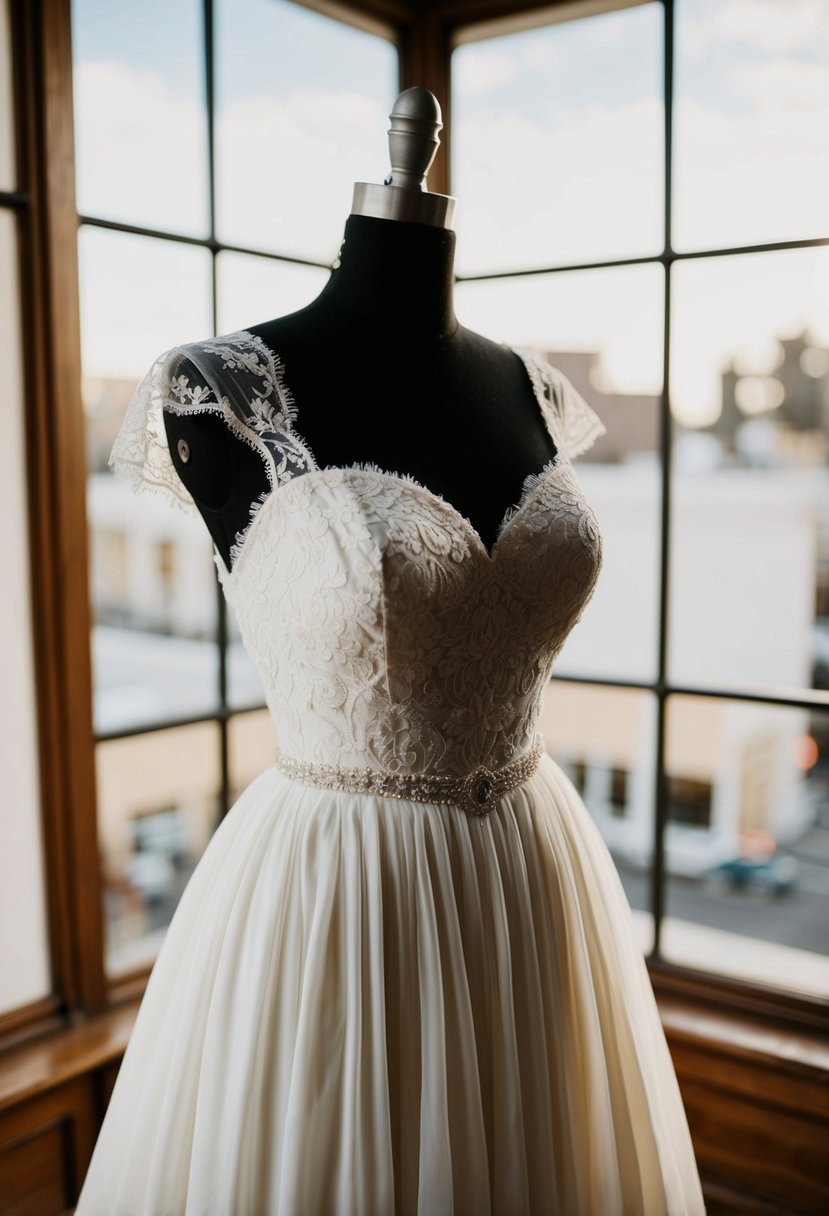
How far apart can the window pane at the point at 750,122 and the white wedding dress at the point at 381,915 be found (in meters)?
0.90

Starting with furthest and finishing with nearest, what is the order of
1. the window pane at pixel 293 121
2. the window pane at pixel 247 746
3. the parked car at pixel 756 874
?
the parked car at pixel 756 874, the window pane at pixel 247 746, the window pane at pixel 293 121

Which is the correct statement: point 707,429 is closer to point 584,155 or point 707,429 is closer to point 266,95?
point 584,155

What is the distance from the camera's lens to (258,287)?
6.34ft

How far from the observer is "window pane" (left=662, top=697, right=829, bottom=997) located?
1.89 m

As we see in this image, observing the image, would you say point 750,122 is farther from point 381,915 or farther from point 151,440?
point 381,915

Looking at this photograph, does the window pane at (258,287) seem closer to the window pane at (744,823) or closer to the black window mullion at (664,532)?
the black window mullion at (664,532)

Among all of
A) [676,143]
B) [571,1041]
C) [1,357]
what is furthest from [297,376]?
[676,143]

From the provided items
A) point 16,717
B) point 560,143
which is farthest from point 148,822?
point 560,143

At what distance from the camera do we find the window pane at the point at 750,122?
1.74 m

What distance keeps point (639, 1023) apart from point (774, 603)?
0.95 meters

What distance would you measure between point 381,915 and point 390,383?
587 millimetres

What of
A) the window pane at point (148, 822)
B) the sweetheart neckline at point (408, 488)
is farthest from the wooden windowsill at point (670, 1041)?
the sweetheart neckline at point (408, 488)

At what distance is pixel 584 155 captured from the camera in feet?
6.55

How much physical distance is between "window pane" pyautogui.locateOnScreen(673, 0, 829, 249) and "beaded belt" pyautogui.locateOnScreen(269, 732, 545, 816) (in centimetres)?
121
